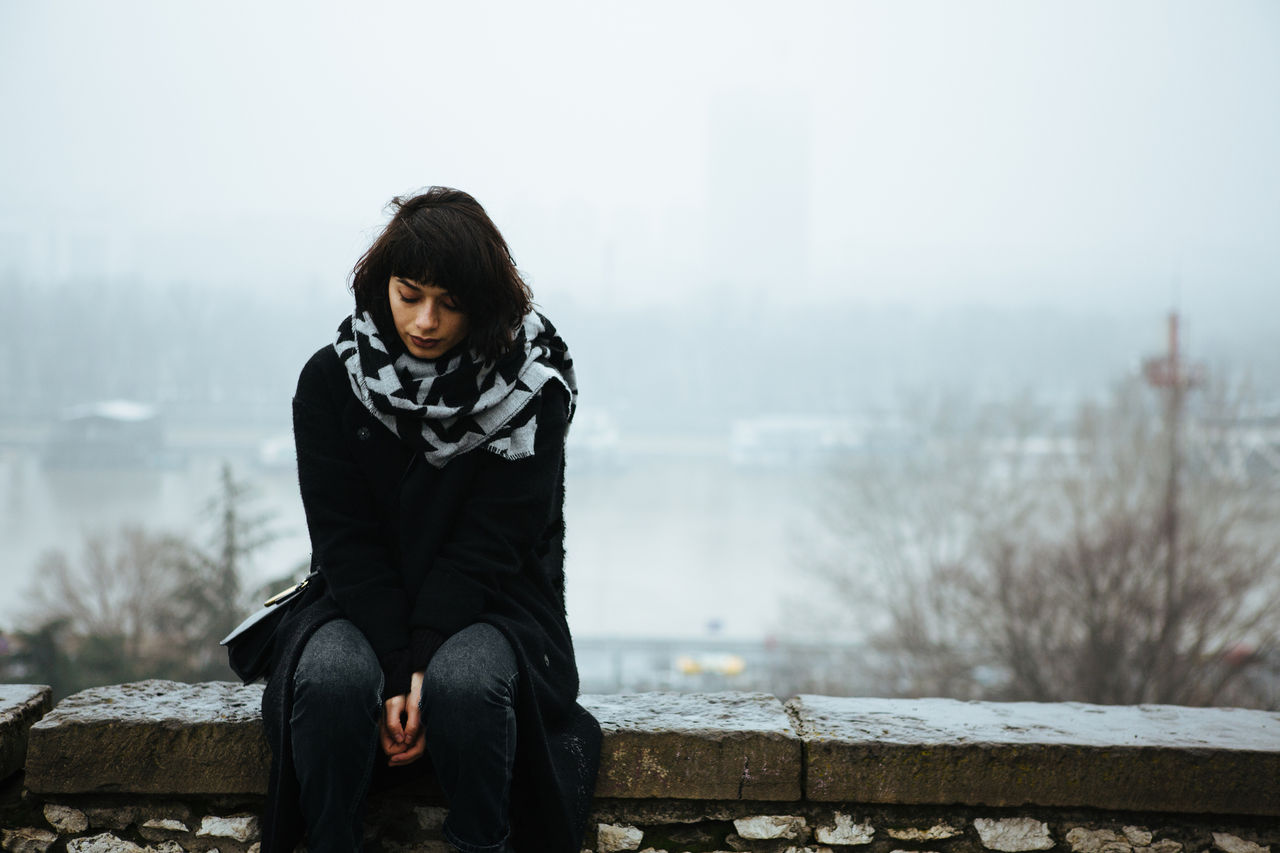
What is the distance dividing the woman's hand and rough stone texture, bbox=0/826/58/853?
29.3 inches

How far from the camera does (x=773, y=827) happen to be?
1912mm

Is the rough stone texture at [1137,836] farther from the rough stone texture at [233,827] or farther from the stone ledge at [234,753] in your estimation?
the rough stone texture at [233,827]

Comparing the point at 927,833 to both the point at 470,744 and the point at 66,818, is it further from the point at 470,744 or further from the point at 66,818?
the point at 66,818

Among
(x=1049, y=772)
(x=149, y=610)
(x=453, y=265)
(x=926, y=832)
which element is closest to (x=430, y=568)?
(x=453, y=265)

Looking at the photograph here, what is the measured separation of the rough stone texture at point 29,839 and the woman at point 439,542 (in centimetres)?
55

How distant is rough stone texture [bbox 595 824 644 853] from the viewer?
75.3 inches

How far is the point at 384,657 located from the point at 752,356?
5140 centimetres

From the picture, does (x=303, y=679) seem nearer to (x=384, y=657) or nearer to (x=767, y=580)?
(x=384, y=657)

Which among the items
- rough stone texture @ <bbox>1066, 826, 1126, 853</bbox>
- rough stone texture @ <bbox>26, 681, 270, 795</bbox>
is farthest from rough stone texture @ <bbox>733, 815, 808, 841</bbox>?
rough stone texture @ <bbox>26, 681, 270, 795</bbox>

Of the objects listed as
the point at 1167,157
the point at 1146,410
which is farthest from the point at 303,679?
the point at 1167,157

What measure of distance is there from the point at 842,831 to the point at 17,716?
4.99ft

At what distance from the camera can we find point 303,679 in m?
1.57

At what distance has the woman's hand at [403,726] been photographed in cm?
161

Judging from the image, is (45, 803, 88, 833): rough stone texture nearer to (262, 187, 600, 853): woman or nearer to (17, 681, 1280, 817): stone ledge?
(17, 681, 1280, 817): stone ledge
